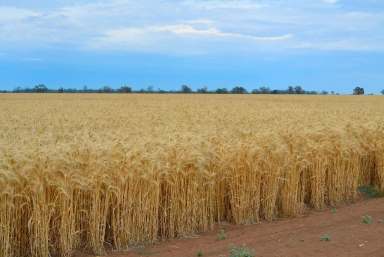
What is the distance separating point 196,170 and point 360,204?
452 cm

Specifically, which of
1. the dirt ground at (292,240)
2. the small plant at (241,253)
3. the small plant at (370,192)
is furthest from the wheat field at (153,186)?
the small plant at (241,253)

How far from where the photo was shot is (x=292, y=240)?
7836mm

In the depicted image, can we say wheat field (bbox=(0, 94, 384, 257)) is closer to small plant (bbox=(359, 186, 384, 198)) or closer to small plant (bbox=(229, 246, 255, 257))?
small plant (bbox=(359, 186, 384, 198))

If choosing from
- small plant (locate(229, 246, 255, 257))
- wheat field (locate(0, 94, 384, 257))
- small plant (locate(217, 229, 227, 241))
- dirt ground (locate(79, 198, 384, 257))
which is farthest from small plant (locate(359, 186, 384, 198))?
small plant (locate(229, 246, 255, 257))

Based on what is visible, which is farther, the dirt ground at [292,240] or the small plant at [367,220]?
the small plant at [367,220]

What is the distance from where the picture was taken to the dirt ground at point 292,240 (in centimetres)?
722

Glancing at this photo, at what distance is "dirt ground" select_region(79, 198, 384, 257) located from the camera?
722 cm

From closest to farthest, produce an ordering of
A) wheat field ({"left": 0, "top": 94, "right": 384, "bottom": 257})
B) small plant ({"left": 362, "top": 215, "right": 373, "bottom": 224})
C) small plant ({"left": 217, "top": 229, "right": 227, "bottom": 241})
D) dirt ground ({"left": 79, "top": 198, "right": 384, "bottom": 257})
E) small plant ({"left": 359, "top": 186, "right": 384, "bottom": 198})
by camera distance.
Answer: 1. wheat field ({"left": 0, "top": 94, "right": 384, "bottom": 257})
2. dirt ground ({"left": 79, "top": 198, "right": 384, "bottom": 257})
3. small plant ({"left": 217, "top": 229, "right": 227, "bottom": 241})
4. small plant ({"left": 362, "top": 215, "right": 373, "bottom": 224})
5. small plant ({"left": 359, "top": 186, "right": 384, "bottom": 198})

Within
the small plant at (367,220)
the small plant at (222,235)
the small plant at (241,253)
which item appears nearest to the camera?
the small plant at (241,253)

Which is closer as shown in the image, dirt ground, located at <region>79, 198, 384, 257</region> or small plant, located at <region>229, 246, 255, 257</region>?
small plant, located at <region>229, 246, 255, 257</region>

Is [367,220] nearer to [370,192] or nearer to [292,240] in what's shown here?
[292,240]

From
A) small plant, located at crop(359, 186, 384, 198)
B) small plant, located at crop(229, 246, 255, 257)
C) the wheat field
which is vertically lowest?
small plant, located at crop(359, 186, 384, 198)

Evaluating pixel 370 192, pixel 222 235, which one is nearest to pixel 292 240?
pixel 222 235

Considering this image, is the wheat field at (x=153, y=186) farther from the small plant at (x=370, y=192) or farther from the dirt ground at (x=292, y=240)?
the small plant at (x=370, y=192)
